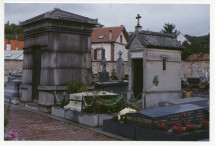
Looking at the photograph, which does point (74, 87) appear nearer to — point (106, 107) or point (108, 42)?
point (106, 107)

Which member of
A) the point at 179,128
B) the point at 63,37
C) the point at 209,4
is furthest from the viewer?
the point at 63,37

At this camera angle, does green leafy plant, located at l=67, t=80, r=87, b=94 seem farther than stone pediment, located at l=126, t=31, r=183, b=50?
No

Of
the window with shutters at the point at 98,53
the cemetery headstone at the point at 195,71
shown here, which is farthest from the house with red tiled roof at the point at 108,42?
the cemetery headstone at the point at 195,71

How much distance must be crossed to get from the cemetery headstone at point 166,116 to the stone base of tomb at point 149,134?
0.61 ft

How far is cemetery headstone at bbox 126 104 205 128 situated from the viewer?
5641 millimetres

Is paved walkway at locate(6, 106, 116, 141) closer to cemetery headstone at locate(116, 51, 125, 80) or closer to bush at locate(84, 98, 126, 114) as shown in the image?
bush at locate(84, 98, 126, 114)

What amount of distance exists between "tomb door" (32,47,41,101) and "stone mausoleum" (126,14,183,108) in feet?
13.0

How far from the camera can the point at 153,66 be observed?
995 cm

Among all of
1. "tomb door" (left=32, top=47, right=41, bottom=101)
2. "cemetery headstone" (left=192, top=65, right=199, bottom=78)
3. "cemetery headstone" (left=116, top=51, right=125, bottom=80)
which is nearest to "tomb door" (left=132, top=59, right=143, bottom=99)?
"tomb door" (left=32, top=47, right=41, bottom=101)

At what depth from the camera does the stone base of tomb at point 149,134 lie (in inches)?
205
